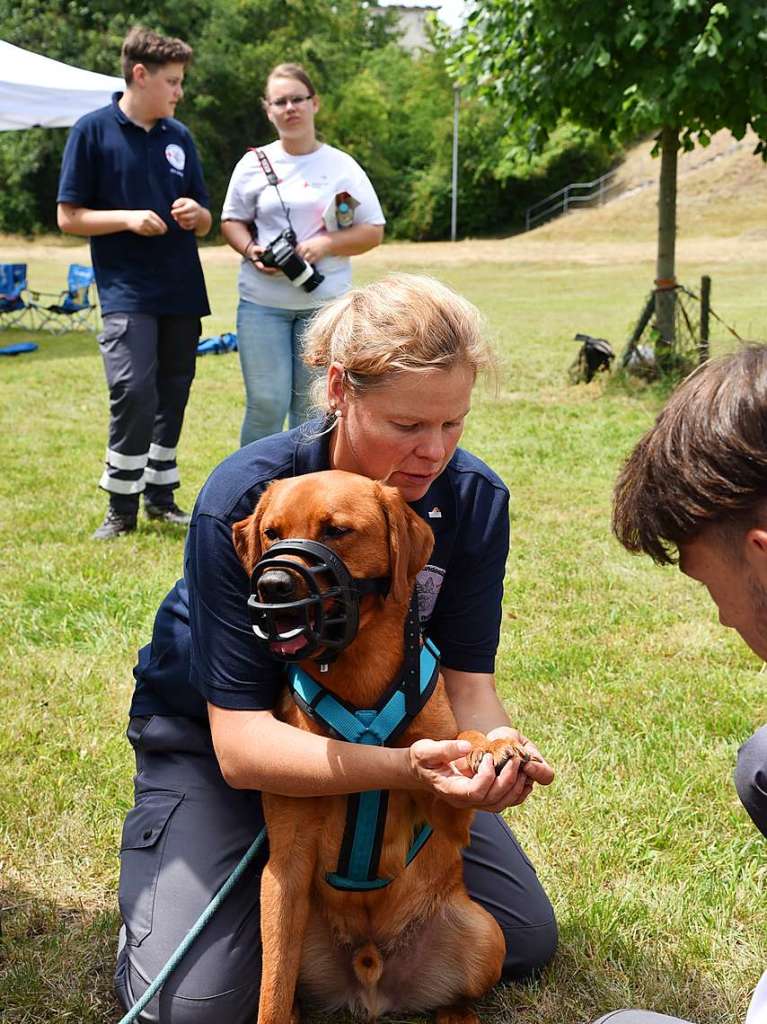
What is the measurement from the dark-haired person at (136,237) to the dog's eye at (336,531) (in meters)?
4.15

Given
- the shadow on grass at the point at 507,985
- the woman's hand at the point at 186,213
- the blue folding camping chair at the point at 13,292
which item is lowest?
the blue folding camping chair at the point at 13,292

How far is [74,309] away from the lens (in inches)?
651

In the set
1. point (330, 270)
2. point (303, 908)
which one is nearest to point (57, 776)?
point (303, 908)

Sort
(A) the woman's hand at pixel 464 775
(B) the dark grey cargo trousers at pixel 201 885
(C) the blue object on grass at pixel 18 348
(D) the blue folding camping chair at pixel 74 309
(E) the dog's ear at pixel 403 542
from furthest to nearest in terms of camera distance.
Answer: (D) the blue folding camping chair at pixel 74 309
(C) the blue object on grass at pixel 18 348
(B) the dark grey cargo trousers at pixel 201 885
(E) the dog's ear at pixel 403 542
(A) the woman's hand at pixel 464 775

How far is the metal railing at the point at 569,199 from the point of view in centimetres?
5150

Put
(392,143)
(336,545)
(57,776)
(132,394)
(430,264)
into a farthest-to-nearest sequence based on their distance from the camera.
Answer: (392,143)
(430,264)
(132,394)
(57,776)
(336,545)

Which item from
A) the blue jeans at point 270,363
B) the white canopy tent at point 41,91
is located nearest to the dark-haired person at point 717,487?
the blue jeans at point 270,363

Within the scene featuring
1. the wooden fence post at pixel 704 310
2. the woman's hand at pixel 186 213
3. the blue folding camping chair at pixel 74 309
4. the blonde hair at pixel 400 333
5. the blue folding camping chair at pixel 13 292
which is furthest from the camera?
the blue folding camping chair at pixel 13 292

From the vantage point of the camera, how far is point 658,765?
366 centimetres

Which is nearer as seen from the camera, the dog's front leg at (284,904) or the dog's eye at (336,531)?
the dog's eye at (336,531)

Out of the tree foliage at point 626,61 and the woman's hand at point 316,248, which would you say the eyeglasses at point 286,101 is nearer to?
the woman's hand at point 316,248

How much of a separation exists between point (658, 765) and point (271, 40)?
55.0 metres

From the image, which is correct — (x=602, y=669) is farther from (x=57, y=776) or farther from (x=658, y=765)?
(x=57, y=776)

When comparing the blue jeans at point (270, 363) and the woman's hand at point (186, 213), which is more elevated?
the woman's hand at point (186, 213)
